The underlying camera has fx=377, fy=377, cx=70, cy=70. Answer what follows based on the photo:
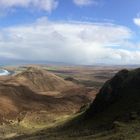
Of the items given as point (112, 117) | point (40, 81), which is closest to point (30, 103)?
point (112, 117)

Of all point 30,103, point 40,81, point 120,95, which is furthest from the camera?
point 40,81

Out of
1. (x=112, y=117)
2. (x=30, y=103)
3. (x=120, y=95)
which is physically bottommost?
(x=30, y=103)

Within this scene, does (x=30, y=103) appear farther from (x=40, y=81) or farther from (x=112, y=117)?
(x=40, y=81)

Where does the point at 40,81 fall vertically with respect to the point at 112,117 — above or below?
below

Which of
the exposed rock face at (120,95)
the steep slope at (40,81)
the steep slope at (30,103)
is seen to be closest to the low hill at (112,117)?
the exposed rock face at (120,95)

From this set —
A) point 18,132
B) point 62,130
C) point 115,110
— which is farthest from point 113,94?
point 18,132

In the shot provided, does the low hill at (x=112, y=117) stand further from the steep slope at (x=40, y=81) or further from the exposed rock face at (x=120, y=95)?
the steep slope at (x=40, y=81)

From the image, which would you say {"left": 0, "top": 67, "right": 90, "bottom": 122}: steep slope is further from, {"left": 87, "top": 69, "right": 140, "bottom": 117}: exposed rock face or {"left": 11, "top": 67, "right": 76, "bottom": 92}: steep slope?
{"left": 11, "top": 67, "right": 76, "bottom": 92}: steep slope

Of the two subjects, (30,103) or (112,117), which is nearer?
(112,117)

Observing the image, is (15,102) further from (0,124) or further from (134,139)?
(134,139)
